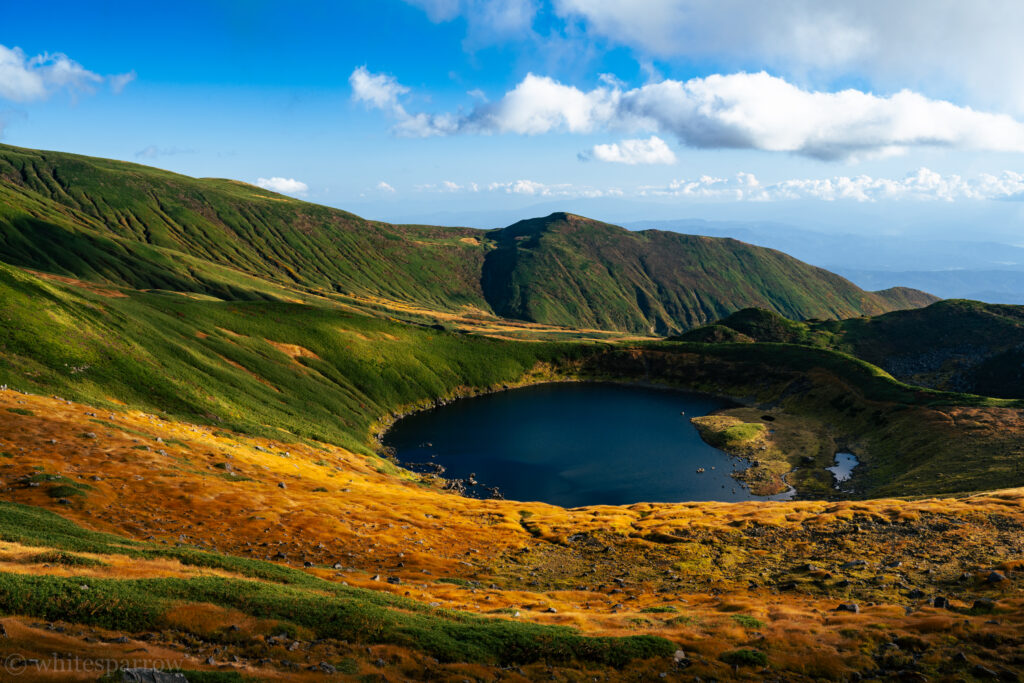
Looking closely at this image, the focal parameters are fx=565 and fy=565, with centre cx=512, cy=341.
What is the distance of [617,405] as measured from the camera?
15438 centimetres

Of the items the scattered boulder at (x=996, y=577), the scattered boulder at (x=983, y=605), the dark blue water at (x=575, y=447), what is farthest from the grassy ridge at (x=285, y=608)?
the dark blue water at (x=575, y=447)

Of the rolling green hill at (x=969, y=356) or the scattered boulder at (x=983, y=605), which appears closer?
the scattered boulder at (x=983, y=605)

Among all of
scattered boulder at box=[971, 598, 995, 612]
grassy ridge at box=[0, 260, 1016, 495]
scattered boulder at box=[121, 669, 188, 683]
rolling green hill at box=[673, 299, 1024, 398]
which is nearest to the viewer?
scattered boulder at box=[121, 669, 188, 683]

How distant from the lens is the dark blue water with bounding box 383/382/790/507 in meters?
95.6

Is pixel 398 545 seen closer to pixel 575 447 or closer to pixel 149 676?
pixel 149 676

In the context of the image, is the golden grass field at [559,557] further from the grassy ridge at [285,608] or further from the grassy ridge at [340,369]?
the grassy ridge at [340,369]

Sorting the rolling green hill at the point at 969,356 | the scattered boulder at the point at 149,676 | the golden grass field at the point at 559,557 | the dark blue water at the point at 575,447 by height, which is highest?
the rolling green hill at the point at 969,356

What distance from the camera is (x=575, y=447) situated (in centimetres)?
11775

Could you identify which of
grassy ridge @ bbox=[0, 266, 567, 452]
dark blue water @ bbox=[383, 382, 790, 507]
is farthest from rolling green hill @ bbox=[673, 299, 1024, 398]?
grassy ridge @ bbox=[0, 266, 567, 452]

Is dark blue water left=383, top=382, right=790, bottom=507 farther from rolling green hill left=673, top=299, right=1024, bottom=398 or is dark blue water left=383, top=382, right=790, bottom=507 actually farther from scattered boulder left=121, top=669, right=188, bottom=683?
scattered boulder left=121, top=669, right=188, bottom=683

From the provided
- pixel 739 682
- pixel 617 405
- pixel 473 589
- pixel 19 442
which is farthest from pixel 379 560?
pixel 617 405

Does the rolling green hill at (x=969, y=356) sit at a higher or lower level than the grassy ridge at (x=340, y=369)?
higher

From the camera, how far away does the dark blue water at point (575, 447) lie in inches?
3765

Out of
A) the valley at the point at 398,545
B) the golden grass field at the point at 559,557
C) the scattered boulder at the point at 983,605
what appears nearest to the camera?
the valley at the point at 398,545
